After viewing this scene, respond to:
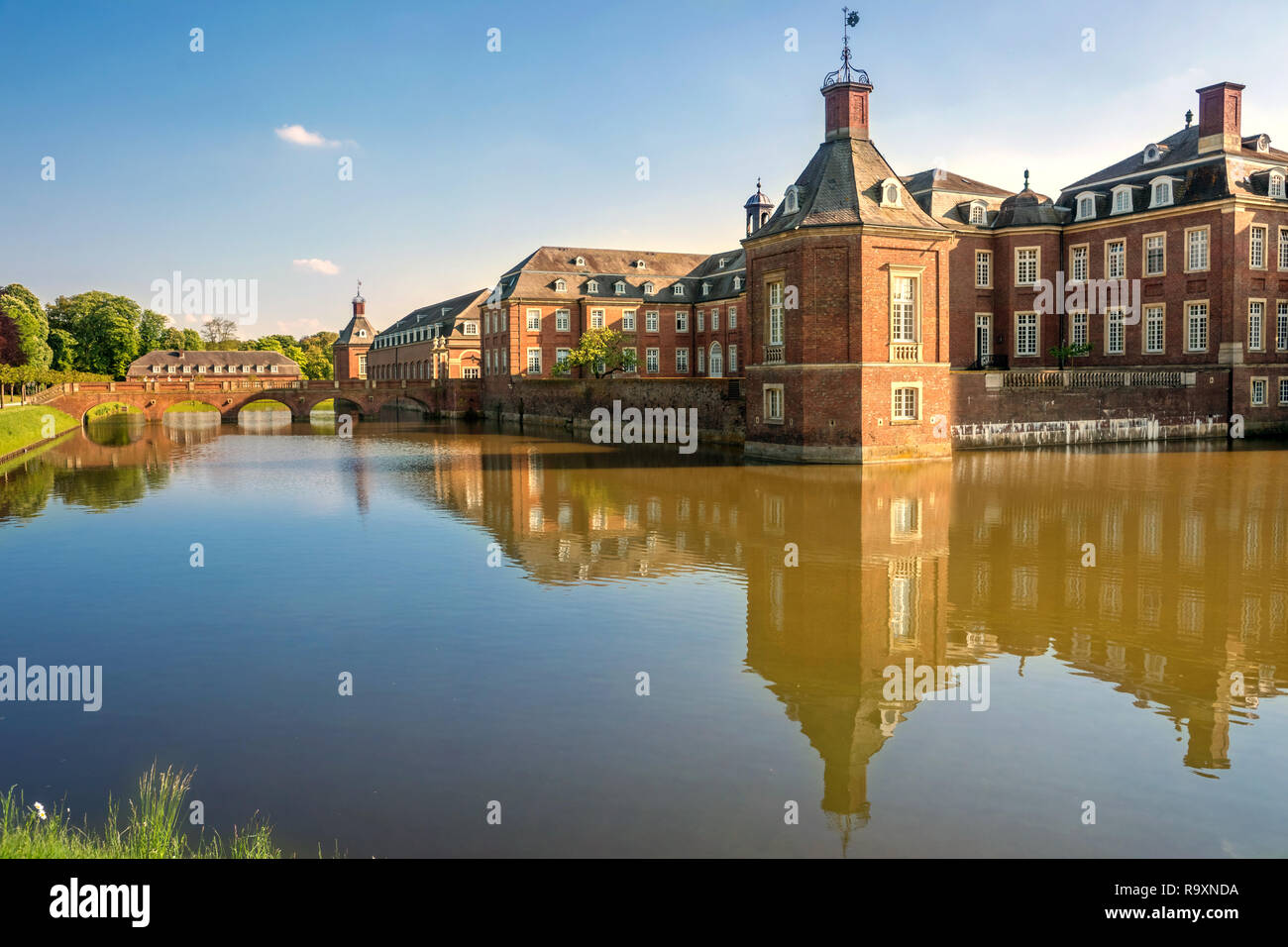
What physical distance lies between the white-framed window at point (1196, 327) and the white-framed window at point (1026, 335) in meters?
6.63

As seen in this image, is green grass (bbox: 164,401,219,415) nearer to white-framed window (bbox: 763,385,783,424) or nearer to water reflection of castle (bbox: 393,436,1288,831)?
water reflection of castle (bbox: 393,436,1288,831)

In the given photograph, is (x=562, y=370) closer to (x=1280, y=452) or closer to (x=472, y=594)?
(x=1280, y=452)

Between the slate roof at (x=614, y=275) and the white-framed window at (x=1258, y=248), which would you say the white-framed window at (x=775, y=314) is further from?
the slate roof at (x=614, y=275)

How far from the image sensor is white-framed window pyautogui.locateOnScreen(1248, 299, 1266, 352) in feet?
130

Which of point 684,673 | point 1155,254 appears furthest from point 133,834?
point 1155,254

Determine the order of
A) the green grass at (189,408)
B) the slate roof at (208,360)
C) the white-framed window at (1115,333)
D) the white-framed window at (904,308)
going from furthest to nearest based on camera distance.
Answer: the slate roof at (208,360) < the green grass at (189,408) < the white-framed window at (1115,333) < the white-framed window at (904,308)

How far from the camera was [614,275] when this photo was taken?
68.6 metres

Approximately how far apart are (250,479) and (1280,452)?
33.6 meters

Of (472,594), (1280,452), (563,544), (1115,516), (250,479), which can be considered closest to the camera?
(472,594)

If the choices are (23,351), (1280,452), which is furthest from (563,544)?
(23,351)

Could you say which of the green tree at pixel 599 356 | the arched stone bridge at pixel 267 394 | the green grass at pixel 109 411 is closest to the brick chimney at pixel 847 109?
the green tree at pixel 599 356

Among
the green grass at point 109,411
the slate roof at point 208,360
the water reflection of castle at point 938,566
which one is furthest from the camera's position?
the slate roof at point 208,360

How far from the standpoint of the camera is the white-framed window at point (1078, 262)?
4444 cm

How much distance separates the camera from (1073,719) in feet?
28.1
